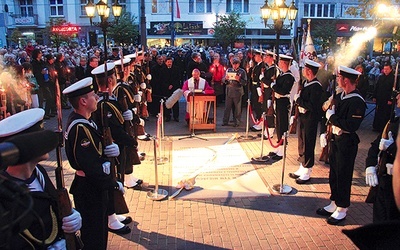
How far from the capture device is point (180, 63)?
59.1 ft

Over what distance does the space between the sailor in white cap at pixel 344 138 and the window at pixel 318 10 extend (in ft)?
131

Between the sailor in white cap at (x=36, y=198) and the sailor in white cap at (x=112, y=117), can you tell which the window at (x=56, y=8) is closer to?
the sailor in white cap at (x=112, y=117)

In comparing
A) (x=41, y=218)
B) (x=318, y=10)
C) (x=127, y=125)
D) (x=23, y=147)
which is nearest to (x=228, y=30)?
(x=318, y=10)

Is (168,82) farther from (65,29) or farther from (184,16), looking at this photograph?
(184,16)

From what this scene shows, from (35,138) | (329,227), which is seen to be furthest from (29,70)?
(35,138)

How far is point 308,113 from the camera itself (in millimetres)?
7391

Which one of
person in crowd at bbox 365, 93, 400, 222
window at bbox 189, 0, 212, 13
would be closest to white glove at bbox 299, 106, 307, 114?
person in crowd at bbox 365, 93, 400, 222

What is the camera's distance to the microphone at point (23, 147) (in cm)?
144

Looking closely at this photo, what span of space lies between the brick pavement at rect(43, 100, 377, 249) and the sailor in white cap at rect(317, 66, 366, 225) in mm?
460

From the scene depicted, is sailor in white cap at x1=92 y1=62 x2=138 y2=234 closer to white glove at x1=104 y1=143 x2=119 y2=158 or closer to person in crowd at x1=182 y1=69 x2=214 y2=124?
white glove at x1=104 y1=143 x2=119 y2=158

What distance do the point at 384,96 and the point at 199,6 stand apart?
34716 millimetres

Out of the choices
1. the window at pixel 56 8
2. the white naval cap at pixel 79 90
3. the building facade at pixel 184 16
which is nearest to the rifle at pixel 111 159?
the white naval cap at pixel 79 90

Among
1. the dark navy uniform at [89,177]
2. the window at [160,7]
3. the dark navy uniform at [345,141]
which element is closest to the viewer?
the dark navy uniform at [89,177]

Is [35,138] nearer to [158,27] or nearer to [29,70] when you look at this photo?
[29,70]
